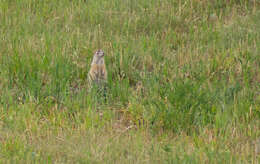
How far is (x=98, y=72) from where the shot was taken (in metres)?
8.48

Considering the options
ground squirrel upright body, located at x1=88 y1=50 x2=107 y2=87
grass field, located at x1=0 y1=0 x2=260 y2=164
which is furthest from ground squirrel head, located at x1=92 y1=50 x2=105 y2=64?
grass field, located at x1=0 y1=0 x2=260 y2=164

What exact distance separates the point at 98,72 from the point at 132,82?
2.57ft

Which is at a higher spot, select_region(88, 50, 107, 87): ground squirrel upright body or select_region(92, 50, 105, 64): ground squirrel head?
select_region(92, 50, 105, 64): ground squirrel head

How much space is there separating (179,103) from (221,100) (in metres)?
0.84

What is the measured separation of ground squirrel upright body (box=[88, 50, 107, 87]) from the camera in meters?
8.45

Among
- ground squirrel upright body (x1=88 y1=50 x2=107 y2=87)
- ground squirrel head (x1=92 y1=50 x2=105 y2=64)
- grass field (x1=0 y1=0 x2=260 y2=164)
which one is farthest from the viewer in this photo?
ground squirrel head (x1=92 y1=50 x2=105 y2=64)

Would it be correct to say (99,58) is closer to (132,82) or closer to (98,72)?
(98,72)

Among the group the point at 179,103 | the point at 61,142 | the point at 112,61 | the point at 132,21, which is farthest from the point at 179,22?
the point at 61,142

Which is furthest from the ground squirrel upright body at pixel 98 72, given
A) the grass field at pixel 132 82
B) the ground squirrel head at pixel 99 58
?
the grass field at pixel 132 82

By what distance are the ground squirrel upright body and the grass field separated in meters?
0.17

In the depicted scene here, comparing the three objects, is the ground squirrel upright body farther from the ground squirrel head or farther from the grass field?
the grass field

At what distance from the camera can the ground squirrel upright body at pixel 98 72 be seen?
8.45 metres

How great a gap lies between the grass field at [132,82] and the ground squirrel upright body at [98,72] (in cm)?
17

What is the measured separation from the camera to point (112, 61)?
953 centimetres
